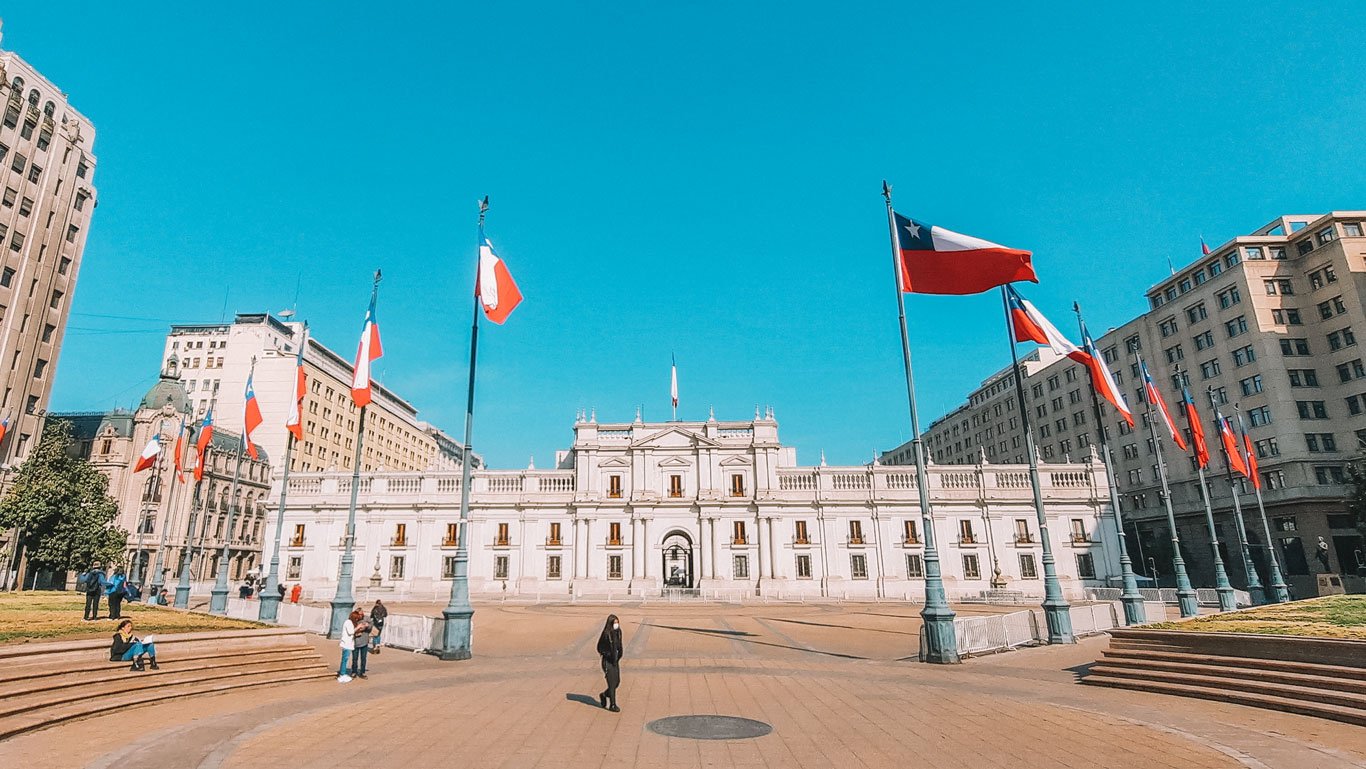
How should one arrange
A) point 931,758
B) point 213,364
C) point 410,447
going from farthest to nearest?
point 410,447, point 213,364, point 931,758

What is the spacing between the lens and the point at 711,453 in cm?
6103

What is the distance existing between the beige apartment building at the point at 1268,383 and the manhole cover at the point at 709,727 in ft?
176

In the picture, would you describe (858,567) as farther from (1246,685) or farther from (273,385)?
(273,385)

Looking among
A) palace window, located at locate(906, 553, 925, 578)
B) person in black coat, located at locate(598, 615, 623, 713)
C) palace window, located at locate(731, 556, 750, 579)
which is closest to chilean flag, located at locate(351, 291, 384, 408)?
person in black coat, located at locate(598, 615, 623, 713)

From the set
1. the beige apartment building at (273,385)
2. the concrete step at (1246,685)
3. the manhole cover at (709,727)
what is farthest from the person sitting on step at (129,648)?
the beige apartment building at (273,385)

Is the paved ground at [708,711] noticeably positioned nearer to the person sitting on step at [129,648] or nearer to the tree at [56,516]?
the person sitting on step at [129,648]

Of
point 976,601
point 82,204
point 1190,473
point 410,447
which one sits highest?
point 82,204

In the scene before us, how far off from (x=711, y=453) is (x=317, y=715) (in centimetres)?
5020

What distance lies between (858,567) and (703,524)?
13.6 meters

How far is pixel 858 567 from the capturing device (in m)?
56.8

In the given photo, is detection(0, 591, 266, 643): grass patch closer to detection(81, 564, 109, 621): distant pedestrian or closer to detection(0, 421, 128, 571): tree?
detection(81, 564, 109, 621): distant pedestrian

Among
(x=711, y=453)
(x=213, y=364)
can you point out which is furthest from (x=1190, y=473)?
(x=213, y=364)

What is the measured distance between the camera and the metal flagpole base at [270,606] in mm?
23797

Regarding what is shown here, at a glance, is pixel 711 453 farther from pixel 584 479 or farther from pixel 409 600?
pixel 409 600
